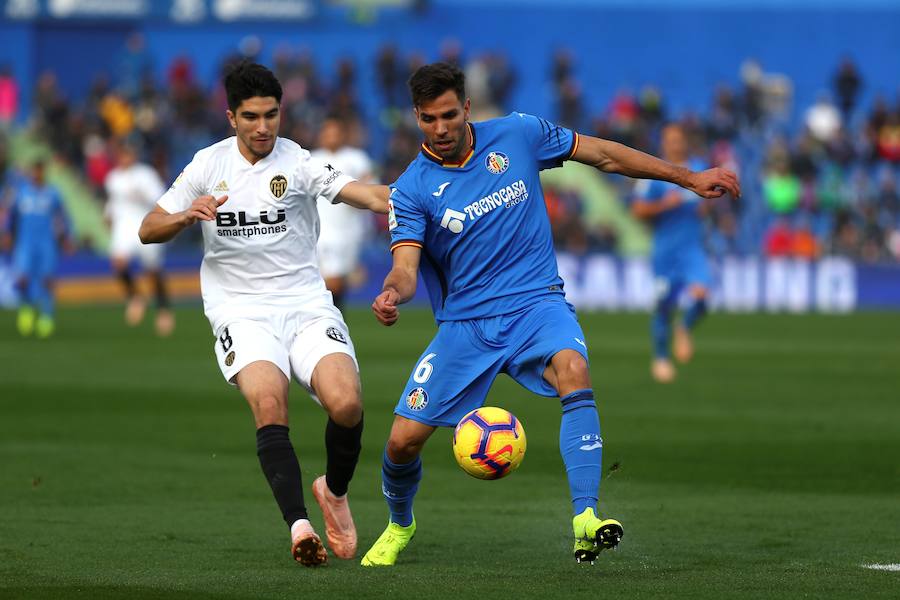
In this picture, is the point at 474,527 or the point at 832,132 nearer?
the point at 474,527

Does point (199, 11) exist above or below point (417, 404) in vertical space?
above

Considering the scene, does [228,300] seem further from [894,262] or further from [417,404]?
[894,262]

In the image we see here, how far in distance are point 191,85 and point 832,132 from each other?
14483 millimetres

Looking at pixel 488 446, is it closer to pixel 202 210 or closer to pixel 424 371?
pixel 424 371

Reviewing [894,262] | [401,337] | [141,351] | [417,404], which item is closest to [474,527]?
[417,404]

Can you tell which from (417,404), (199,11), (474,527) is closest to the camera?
(417,404)

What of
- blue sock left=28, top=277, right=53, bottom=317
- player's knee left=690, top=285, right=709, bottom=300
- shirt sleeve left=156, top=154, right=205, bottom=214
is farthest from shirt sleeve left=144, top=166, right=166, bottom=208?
shirt sleeve left=156, top=154, right=205, bottom=214

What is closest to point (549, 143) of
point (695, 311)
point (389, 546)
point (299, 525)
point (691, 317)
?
point (389, 546)

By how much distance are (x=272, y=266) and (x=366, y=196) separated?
574mm

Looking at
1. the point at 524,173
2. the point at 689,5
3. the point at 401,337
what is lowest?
the point at 401,337

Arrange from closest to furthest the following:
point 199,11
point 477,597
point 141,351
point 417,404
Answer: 1. point 477,597
2. point 417,404
3. point 141,351
4. point 199,11

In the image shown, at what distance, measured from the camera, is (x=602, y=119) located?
3634 centimetres

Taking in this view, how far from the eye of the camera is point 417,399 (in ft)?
23.9

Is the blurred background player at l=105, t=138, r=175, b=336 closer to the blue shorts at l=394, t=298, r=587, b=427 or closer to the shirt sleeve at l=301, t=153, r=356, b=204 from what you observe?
the shirt sleeve at l=301, t=153, r=356, b=204
